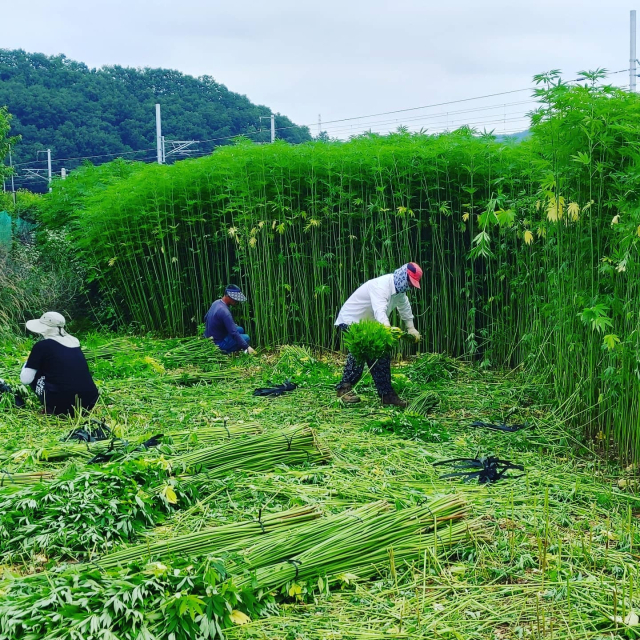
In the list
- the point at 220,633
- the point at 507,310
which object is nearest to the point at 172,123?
the point at 507,310

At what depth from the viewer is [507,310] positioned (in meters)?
8.05

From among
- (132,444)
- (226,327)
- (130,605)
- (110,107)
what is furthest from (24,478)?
(110,107)

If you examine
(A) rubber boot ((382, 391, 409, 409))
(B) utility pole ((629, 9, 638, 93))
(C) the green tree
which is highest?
(B) utility pole ((629, 9, 638, 93))

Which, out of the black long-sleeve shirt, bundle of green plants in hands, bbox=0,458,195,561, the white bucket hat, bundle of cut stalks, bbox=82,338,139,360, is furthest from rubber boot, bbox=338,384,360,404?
bundle of cut stalks, bbox=82,338,139,360

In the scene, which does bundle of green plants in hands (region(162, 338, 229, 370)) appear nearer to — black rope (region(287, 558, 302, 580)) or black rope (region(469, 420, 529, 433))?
black rope (region(469, 420, 529, 433))

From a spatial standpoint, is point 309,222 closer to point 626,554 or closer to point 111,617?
point 626,554

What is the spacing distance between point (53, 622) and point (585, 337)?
13.1ft

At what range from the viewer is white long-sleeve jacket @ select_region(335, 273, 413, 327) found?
263 inches

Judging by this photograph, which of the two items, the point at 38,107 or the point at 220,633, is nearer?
the point at 220,633

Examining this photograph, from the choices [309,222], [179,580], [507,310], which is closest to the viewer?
[179,580]

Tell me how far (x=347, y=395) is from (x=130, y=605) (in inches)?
167

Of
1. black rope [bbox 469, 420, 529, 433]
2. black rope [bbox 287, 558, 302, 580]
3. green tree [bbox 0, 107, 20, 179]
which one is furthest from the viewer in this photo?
green tree [bbox 0, 107, 20, 179]

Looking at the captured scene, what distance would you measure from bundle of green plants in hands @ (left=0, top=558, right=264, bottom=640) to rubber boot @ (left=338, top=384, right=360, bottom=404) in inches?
152

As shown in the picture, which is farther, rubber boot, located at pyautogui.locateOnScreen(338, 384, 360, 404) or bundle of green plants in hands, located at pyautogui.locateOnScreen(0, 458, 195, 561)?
rubber boot, located at pyautogui.locateOnScreen(338, 384, 360, 404)
